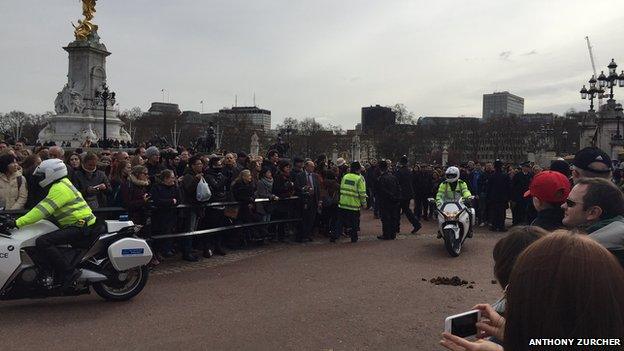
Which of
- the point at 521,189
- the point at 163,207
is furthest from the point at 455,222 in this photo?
the point at 163,207

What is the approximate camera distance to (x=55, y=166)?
621 centimetres

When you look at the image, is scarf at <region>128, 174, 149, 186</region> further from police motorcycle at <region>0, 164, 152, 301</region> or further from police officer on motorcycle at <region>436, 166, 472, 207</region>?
police officer on motorcycle at <region>436, 166, 472, 207</region>

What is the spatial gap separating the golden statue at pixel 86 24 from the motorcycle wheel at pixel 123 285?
37253 millimetres

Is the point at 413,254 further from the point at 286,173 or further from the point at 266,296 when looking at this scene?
the point at 266,296

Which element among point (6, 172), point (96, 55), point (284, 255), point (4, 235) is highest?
point (96, 55)

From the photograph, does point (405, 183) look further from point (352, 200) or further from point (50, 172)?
point (50, 172)

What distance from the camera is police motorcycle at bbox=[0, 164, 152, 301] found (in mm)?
5965

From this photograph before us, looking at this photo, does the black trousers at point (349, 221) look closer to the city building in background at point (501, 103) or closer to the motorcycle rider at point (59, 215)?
the motorcycle rider at point (59, 215)

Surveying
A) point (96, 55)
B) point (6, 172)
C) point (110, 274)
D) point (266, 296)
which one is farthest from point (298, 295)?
point (96, 55)

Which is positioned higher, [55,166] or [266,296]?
[55,166]

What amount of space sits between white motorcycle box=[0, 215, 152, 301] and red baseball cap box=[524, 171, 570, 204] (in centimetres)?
475

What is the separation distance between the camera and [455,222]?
1079 cm

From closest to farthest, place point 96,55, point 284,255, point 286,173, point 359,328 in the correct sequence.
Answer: point 359,328
point 284,255
point 286,173
point 96,55

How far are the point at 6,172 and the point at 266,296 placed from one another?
4604mm
